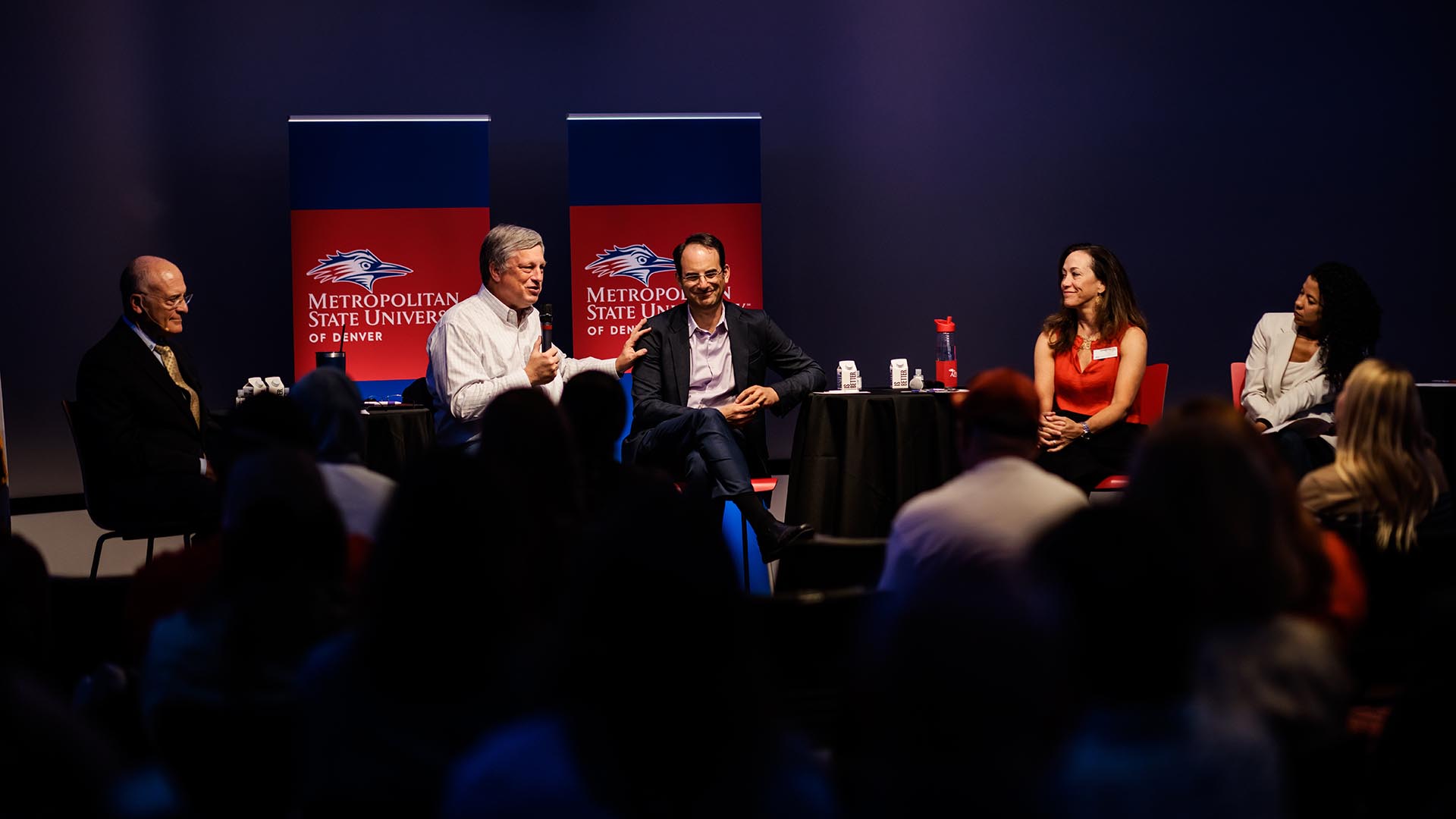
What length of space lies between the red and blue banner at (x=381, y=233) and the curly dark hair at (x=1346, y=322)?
14.4ft

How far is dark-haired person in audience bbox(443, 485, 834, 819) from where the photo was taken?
1.11m

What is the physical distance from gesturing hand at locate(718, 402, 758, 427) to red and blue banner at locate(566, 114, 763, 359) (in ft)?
6.07

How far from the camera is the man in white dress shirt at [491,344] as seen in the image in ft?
16.2

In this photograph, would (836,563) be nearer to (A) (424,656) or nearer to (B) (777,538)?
(A) (424,656)

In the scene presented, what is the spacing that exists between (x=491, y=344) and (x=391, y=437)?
565 millimetres

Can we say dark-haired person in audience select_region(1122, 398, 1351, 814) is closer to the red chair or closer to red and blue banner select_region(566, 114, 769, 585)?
the red chair

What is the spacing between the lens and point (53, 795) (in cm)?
111

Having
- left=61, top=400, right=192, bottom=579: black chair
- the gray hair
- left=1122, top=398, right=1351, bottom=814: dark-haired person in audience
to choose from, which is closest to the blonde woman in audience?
left=1122, top=398, right=1351, bottom=814: dark-haired person in audience

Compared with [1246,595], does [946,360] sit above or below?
above

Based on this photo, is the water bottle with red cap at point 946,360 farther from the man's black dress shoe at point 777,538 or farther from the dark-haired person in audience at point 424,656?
the dark-haired person in audience at point 424,656

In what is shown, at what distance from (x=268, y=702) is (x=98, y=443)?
3.62m

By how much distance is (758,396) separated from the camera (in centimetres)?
518

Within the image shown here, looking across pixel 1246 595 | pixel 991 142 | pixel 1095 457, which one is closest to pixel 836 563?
pixel 1246 595

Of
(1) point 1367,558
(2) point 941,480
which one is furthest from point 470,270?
(1) point 1367,558
